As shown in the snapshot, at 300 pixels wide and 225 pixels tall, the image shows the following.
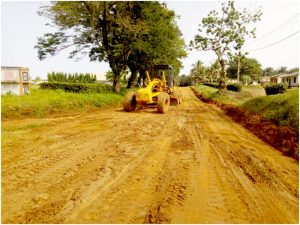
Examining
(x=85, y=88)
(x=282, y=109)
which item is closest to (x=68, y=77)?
(x=85, y=88)

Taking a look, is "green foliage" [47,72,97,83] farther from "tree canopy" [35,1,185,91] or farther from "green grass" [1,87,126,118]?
"green grass" [1,87,126,118]

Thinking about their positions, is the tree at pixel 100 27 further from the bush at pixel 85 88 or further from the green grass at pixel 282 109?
the green grass at pixel 282 109

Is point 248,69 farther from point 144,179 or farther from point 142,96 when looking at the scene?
point 144,179

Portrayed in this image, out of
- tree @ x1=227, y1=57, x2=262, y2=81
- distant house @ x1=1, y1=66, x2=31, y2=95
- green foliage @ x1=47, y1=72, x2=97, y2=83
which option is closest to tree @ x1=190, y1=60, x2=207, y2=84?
tree @ x1=227, y1=57, x2=262, y2=81

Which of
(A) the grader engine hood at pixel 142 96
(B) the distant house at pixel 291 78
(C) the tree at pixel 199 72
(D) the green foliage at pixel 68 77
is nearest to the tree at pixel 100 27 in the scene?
(A) the grader engine hood at pixel 142 96

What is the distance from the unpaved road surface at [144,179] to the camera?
11.8ft

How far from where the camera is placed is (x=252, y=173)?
204 inches

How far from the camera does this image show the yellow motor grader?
13.0 meters

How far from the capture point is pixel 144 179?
15.5ft

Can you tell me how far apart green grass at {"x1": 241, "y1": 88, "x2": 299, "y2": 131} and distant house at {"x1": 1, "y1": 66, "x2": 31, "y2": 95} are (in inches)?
533

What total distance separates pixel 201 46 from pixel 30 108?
17891 mm

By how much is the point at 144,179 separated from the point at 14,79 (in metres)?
13.8

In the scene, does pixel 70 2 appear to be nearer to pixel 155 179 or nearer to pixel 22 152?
pixel 22 152

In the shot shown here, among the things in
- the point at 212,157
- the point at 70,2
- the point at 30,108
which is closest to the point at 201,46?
the point at 70,2
